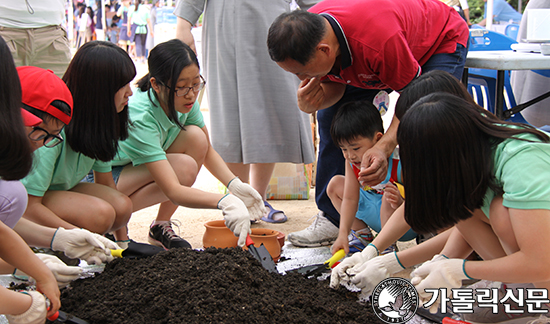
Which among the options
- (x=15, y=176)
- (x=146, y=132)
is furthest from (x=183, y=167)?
(x=15, y=176)

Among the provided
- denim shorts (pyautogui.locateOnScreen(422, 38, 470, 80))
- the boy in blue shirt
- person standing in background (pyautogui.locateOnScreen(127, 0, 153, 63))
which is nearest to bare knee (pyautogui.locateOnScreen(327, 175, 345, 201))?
the boy in blue shirt

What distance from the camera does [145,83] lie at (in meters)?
2.10

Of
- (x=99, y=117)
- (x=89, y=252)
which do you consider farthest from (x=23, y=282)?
(x=99, y=117)

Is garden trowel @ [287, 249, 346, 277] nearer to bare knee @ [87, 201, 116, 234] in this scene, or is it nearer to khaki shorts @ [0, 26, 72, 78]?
bare knee @ [87, 201, 116, 234]

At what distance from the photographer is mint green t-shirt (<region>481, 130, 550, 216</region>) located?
104 cm

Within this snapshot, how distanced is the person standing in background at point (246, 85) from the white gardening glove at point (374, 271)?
4.13 feet

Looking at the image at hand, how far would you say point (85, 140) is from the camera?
68.7 inches

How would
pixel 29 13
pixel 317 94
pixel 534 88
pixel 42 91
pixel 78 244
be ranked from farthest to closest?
pixel 534 88 → pixel 29 13 → pixel 317 94 → pixel 78 244 → pixel 42 91

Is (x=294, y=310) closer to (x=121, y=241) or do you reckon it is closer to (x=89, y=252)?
(x=89, y=252)

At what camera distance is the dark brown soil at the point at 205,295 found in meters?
1.29

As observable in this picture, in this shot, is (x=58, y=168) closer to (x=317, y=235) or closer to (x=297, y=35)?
(x=297, y=35)

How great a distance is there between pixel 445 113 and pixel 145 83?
4.84ft

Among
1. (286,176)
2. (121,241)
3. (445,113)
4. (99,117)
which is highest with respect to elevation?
(445,113)

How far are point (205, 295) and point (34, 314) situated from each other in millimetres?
455
